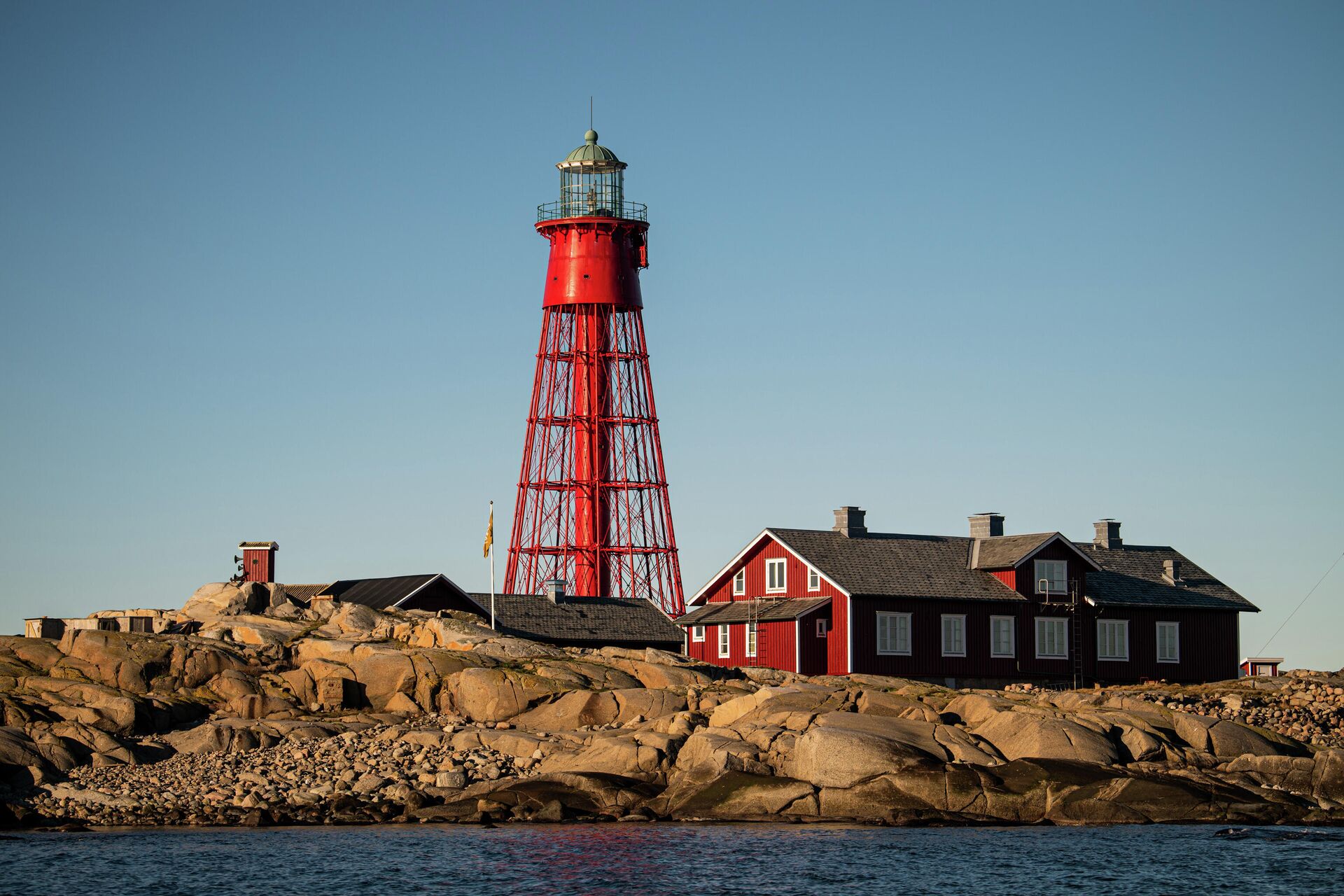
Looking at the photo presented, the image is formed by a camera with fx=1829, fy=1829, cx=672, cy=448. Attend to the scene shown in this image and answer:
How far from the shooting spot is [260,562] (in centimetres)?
6084

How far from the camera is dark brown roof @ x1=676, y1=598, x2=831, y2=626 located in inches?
2228

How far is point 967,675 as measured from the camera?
57.3 m

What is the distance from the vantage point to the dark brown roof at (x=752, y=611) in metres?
56.6

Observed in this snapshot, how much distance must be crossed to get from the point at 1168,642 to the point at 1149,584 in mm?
2055

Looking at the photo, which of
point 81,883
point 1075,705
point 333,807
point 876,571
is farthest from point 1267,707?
point 81,883

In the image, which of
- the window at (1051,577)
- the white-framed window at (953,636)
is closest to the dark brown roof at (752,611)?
the white-framed window at (953,636)

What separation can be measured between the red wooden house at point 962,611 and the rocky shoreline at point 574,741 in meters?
3.66

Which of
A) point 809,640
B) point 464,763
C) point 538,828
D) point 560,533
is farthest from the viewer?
point 560,533

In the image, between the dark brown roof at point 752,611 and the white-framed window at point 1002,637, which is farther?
the white-framed window at point 1002,637

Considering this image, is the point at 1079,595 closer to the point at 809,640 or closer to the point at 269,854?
the point at 809,640

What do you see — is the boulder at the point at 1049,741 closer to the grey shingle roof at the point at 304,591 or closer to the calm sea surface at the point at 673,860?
the calm sea surface at the point at 673,860

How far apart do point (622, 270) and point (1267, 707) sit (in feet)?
91.8

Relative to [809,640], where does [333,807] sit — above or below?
below

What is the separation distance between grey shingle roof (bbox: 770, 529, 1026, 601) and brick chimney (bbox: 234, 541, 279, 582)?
661 inches
